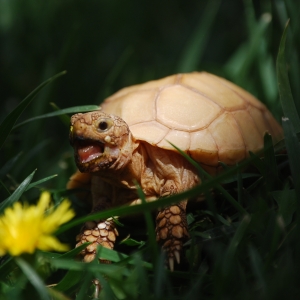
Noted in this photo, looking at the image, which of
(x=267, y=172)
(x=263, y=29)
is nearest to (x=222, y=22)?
(x=263, y=29)

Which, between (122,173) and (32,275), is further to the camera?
(122,173)

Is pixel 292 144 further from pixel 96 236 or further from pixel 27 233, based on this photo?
pixel 27 233

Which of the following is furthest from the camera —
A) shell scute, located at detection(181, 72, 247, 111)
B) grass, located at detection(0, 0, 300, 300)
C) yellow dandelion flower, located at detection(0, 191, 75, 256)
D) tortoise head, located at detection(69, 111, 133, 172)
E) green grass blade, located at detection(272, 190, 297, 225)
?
shell scute, located at detection(181, 72, 247, 111)

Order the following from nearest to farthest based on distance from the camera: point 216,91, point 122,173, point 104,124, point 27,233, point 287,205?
point 27,233 → point 287,205 → point 104,124 → point 122,173 → point 216,91

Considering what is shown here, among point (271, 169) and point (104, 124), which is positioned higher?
point (104, 124)

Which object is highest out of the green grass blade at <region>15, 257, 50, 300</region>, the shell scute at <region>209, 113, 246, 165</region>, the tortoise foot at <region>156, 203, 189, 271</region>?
the shell scute at <region>209, 113, 246, 165</region>

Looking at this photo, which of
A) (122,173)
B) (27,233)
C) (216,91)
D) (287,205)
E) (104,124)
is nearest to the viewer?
(27,233)

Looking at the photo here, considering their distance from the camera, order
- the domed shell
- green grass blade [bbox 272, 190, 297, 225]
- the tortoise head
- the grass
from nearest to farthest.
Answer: the grass → green grass blade [bbox 272, 190, 297, 225] → the tortoise head → the domed shell

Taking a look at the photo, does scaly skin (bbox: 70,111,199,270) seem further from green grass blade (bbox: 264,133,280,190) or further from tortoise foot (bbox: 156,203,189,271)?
green grass blade (bbox: 264,133,280,190)

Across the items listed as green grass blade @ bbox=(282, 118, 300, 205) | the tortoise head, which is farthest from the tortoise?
green grass blade @ bbox=(282, 118, 300, 205)

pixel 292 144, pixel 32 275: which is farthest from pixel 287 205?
pixel 32 275
